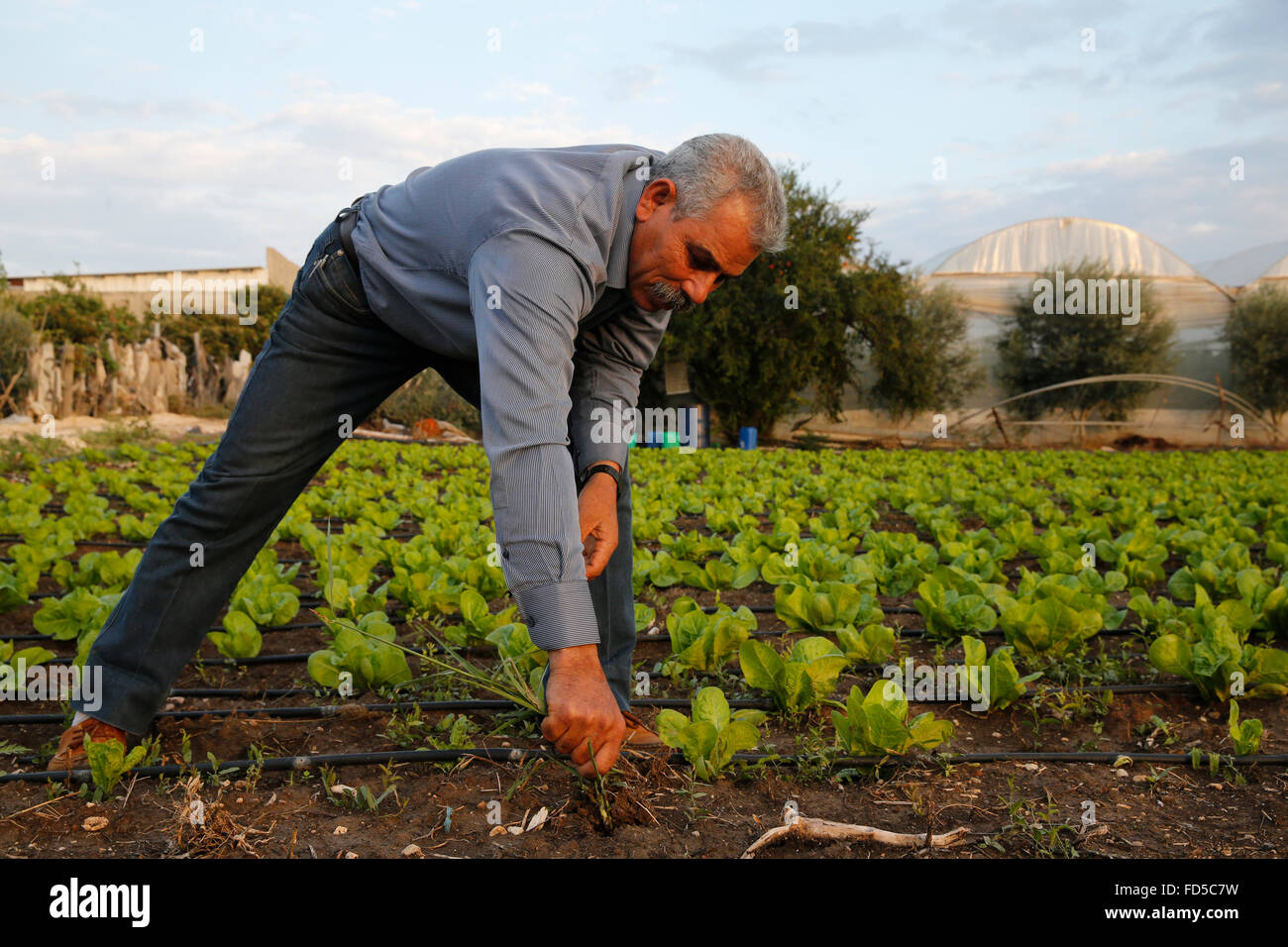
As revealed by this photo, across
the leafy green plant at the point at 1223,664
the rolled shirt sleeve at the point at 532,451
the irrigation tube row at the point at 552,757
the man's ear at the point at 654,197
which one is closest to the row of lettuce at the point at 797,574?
the leafy green plant at the point at 1223,664

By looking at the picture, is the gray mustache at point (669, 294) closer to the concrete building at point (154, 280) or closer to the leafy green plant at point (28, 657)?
the leafy green plant at point (28, 657)

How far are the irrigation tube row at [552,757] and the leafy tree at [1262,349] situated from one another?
23.5m

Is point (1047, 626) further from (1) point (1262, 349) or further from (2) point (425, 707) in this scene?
(1) point (1262, 349)

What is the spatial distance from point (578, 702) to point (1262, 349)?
81.5ft

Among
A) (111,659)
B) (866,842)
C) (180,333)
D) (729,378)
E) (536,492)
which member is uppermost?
(180,333)

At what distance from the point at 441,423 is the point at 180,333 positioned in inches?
414

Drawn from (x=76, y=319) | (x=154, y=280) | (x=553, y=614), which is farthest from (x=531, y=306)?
(x=154, y=280)

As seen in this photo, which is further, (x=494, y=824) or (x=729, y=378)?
(x=729, y=378)

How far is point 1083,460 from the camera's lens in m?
12.4

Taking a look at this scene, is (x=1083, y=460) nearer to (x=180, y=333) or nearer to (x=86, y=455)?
(x=86, y=455)

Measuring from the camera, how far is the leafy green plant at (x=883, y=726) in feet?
6.93

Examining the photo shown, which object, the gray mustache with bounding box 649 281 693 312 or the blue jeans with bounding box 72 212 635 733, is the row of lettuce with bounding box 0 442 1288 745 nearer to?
the blue jeans with bounding box 72 212 635 733
